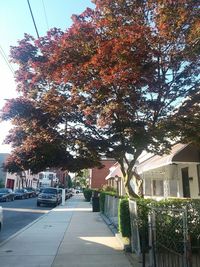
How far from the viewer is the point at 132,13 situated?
32.2ft

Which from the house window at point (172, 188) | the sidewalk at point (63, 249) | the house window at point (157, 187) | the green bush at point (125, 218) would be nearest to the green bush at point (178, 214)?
the green bush at point (125, 218)

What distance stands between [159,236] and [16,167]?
494 centimetres

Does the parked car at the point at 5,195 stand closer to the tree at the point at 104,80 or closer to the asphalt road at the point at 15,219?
the asphalt road at the point at 15,219

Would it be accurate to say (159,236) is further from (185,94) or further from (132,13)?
(132,13)

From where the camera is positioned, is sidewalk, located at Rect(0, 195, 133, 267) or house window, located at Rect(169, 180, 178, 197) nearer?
sidewalk, located at Rect(0, 195, 133, 267)

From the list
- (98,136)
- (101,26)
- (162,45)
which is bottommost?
(98,136)

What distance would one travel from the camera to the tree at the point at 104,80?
8422 mm

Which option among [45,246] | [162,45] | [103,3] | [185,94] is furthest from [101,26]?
[45,246]

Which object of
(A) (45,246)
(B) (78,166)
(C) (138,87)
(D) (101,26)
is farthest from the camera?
(B) (78,166)

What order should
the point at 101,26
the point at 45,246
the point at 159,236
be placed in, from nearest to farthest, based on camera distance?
the point at 159,236
the point at 101,26
the point at 45,246

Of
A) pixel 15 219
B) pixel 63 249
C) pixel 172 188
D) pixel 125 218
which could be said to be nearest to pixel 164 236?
pixel 125 218

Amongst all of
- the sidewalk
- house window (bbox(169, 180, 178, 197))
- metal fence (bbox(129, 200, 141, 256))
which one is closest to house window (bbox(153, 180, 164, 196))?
house window (bbox(169, 180, 178, 197))

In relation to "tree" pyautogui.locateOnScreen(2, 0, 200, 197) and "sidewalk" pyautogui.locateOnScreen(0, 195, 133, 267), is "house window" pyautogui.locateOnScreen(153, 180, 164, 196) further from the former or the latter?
"tree" pyautogui.locateOnScreen(2, 0, 200, 197)

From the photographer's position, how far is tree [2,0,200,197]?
842 centimetres
